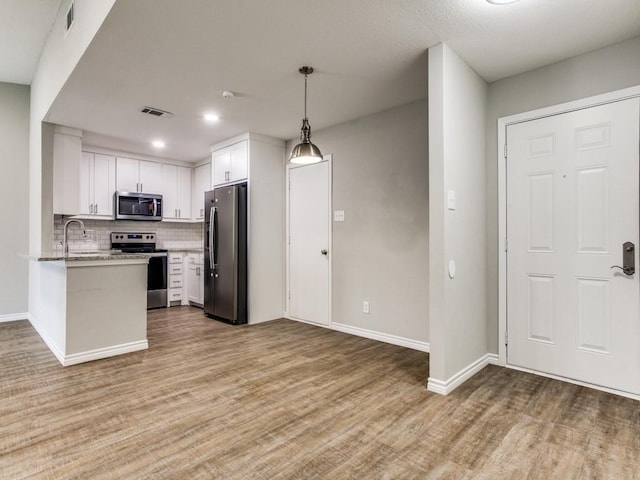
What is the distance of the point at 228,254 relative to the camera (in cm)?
476

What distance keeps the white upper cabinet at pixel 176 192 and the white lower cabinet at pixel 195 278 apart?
2.68 ft

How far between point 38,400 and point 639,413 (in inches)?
156

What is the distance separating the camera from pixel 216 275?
4980 mm

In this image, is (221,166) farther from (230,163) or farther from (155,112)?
(155,112)

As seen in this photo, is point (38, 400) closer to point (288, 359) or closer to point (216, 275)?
A: point (288, 359)

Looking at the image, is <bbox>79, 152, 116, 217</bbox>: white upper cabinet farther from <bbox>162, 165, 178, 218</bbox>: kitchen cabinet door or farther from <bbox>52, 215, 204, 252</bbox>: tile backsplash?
<bbox>162, 165, 178, 218</bbox>: kitchen cabinet door

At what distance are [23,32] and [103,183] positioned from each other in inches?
86.9

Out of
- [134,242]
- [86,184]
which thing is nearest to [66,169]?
[86,184]

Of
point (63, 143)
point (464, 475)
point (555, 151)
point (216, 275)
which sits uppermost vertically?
point (63, 143)

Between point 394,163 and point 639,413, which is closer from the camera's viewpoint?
point 639,413

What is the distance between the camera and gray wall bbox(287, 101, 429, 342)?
3.62m

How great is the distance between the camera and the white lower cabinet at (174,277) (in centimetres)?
601

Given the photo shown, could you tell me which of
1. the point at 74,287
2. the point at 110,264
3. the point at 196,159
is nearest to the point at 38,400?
the point at 74,287

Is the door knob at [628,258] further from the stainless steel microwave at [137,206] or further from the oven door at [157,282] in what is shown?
the stainless steel microwave at [137,206]
